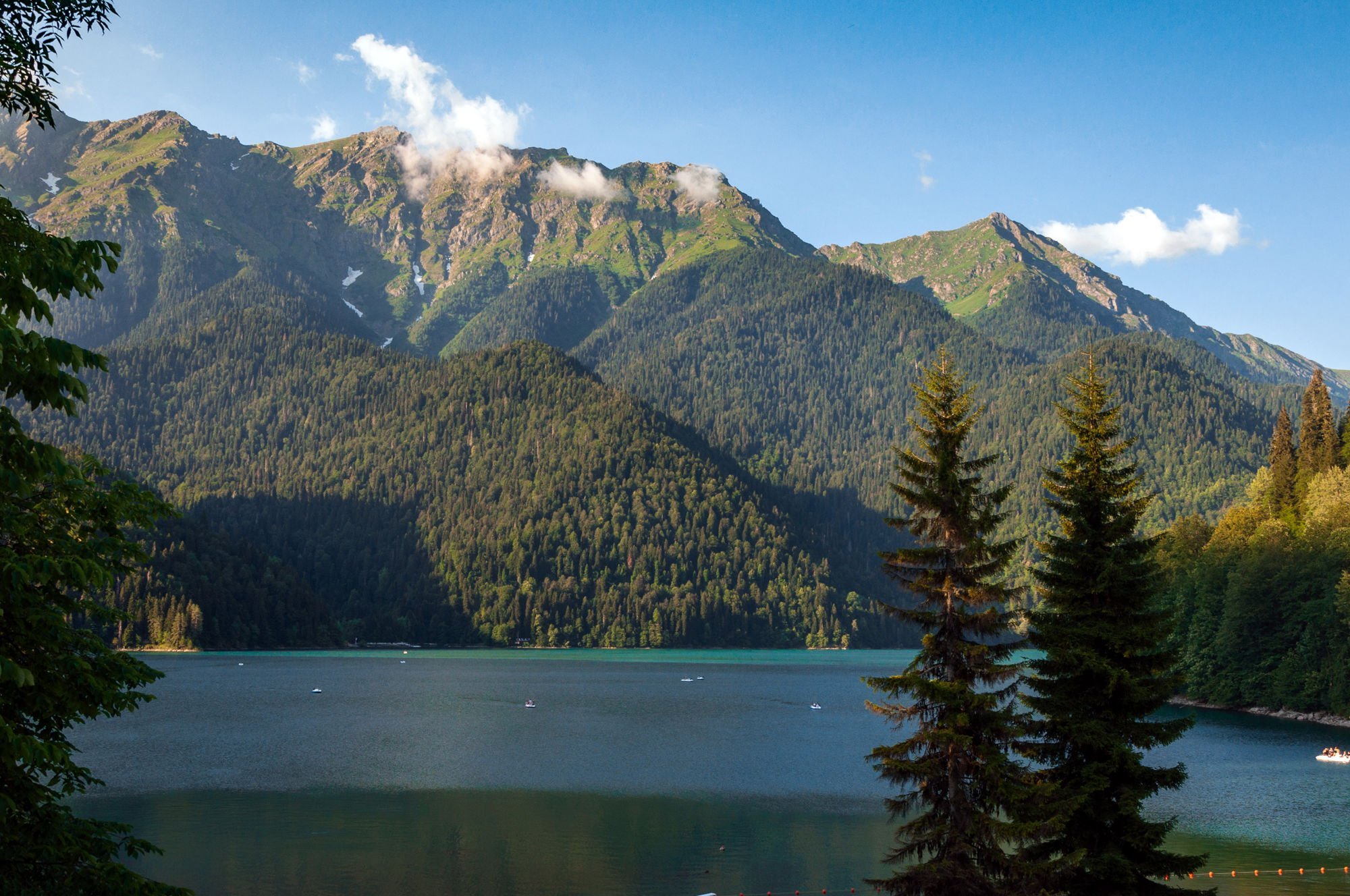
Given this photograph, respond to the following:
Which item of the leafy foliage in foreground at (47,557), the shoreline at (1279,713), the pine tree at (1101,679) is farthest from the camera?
the shoreline at (1279,713)

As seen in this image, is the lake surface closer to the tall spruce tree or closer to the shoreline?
the shoreline

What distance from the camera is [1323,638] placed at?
364ft

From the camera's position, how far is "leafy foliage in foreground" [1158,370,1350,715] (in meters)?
109

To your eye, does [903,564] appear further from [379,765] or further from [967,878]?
[379,765]

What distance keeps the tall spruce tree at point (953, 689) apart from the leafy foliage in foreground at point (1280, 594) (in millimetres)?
79724

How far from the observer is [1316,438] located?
137m

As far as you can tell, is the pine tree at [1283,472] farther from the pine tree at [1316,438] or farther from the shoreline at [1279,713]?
the shoreline at [1279,713]

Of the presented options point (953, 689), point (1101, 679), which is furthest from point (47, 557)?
point (1101, 679)

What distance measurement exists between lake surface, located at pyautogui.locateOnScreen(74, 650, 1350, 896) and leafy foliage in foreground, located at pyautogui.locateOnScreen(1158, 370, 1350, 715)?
15.5 feet

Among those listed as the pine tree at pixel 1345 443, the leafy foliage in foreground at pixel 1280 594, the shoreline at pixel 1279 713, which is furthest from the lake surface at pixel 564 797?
the pine tree at pixel 1345 443

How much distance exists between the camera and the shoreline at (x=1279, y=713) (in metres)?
111

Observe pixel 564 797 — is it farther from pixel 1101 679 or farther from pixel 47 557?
pixel 47 557

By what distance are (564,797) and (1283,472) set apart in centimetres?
10916

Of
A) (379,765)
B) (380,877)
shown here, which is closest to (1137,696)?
(380,877)
